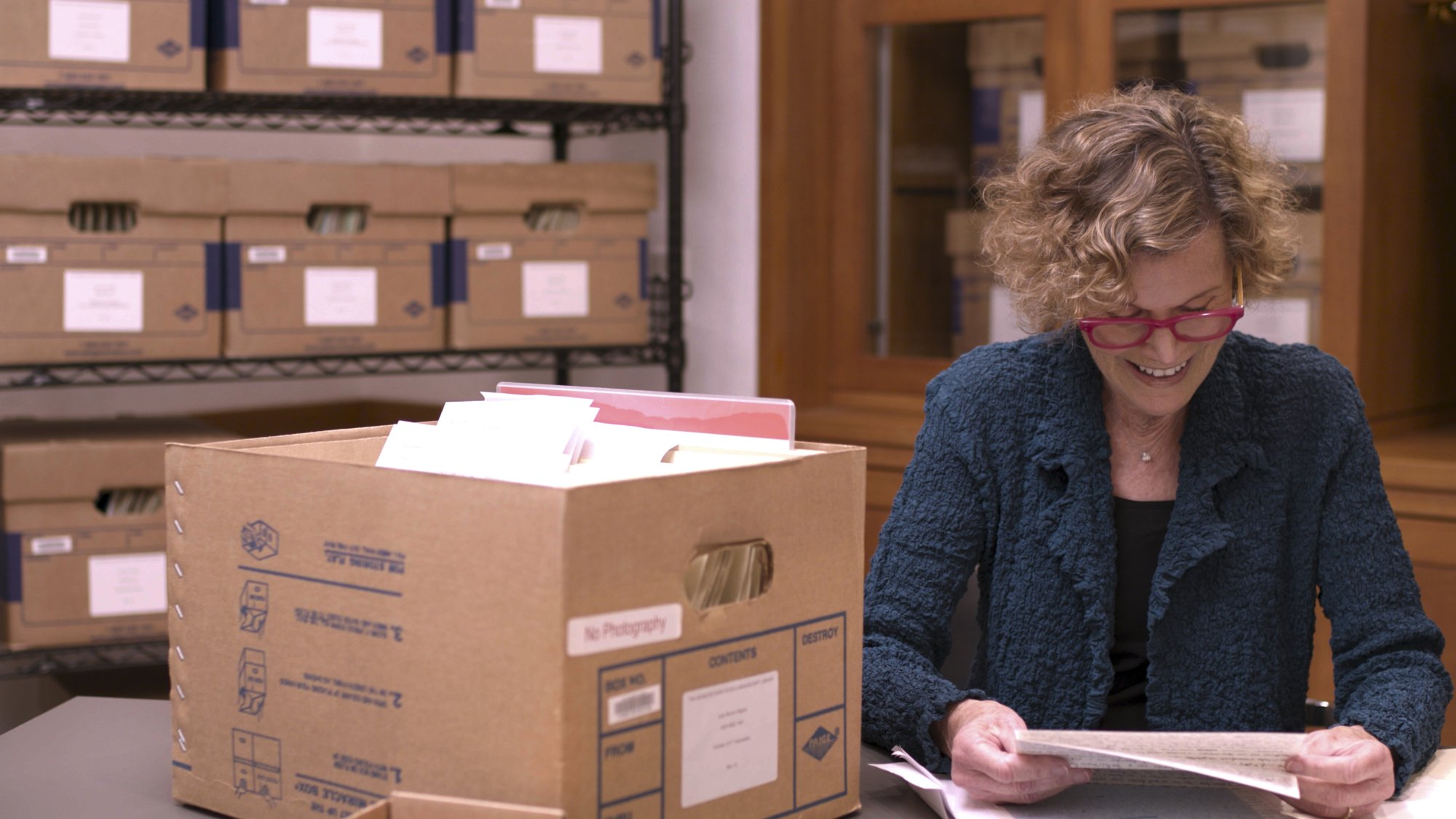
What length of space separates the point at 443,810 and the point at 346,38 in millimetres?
1665

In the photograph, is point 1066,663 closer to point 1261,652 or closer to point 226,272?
point 1261,652

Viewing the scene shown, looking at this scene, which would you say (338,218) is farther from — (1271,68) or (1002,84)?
(1271,68)

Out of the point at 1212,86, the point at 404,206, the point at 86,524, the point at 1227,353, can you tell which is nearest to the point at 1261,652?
the point at 1227,353

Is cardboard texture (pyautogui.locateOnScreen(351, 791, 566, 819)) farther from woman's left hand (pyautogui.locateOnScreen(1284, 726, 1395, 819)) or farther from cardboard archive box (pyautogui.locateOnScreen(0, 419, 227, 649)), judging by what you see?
cardboard archive box (pyautogui.locateOnScreen(0, 419, 227, 649))

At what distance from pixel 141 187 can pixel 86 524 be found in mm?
510

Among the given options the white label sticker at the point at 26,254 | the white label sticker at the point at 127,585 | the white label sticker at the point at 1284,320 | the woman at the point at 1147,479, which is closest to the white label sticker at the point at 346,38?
the white label sticker at the point at 26,254

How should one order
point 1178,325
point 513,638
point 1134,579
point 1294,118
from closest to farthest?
point 513,638
point 1178,325
point 1134,579
point 1294,118

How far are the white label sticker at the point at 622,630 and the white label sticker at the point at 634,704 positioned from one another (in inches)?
1.0

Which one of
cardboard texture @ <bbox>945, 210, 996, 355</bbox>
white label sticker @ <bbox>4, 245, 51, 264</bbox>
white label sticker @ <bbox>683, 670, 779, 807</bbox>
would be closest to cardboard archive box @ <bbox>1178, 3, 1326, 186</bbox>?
cardboard texture @ <bbox>945, 210, 996, 355</bbox>

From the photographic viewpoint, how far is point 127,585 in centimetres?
204

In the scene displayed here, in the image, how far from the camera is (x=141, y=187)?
201cm

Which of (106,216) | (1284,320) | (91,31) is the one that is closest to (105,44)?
(91,31)

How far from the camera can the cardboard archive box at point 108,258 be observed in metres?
1.95

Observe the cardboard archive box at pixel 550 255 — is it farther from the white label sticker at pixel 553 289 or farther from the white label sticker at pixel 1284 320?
the white label sticker at pixel 1284 320
